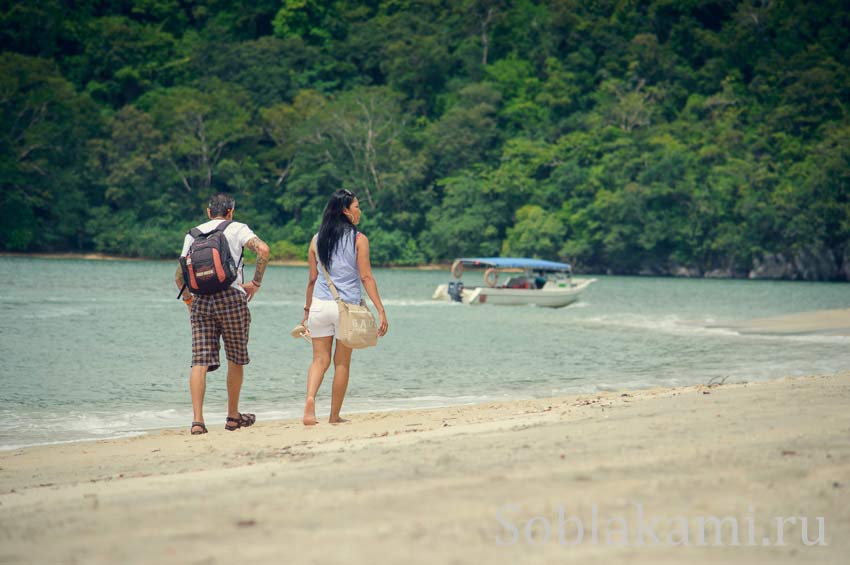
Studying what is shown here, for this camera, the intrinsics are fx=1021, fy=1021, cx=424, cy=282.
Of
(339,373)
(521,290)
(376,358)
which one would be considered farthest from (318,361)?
(521,290)

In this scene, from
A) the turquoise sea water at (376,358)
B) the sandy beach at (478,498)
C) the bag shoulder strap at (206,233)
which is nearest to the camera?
the sandy beach at (478,498)

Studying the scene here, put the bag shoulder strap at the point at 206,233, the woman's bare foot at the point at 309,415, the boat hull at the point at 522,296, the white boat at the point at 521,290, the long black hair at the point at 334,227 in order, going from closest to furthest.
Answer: the bag shoulder strap at the point at 206,233 < the long black hair at the point at 334,227 < the woman's bare foot at the point at 309,415 < the boat hull at the point at 522,296 < the white boat at the point at 521,290

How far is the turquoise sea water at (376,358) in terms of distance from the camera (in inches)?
469

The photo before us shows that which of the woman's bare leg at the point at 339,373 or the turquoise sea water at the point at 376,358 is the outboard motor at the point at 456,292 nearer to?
the turquoise sea water at the point at 376,358

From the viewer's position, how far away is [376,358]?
18.2 m

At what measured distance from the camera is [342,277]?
27.4 ft

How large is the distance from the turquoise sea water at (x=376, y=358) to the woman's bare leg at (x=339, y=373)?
1679 mm

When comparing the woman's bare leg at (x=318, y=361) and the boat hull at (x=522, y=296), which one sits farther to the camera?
the boat hull at (x=522, y=296)

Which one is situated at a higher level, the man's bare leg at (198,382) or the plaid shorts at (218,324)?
the plaid shorts at (218,324)

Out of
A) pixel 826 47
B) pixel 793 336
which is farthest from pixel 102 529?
pixel 826 47

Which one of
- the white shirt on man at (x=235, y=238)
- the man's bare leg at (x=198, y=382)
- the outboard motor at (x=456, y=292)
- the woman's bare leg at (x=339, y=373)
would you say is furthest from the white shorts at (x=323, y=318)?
the outboard motor at (x=456, y=292)

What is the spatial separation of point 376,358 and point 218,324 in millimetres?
9891

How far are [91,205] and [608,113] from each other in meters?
41.8

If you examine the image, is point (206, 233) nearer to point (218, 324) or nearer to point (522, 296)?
point (218, 324)
